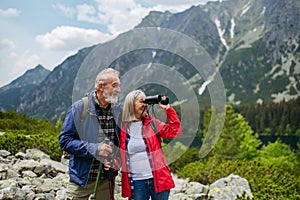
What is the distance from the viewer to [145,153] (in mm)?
3688

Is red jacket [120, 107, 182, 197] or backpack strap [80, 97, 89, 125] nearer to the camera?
backpack strap [80, 97, 89, 125]

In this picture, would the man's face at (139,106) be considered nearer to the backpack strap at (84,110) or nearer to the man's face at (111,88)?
the man's face at (111,88)

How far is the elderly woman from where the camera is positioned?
3.67 meters

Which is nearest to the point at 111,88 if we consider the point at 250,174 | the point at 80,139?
the point at 80,139

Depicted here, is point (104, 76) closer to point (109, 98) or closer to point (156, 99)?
point (109, 98)

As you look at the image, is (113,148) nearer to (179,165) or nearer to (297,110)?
(179,165)

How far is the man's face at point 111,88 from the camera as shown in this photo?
10.9 feet

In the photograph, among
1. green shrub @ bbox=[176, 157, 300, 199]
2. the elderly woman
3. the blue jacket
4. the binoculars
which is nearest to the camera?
the blue jacket

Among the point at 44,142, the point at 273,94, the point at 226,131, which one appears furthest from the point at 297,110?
the point at 44,142

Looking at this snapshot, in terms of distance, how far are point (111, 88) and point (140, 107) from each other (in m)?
0.41

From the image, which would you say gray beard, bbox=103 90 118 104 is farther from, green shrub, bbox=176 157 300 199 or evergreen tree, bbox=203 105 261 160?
evergreen tree, bbox=203 105 261 160

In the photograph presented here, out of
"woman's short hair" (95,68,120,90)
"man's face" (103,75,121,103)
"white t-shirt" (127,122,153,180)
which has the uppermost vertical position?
"woman's short hair" (95,68,120,90)

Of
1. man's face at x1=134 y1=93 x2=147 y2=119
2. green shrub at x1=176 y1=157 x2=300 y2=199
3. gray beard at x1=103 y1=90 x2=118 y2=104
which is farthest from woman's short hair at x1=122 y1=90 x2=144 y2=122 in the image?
green shrub at x1=176 y1=157 x2=300 y2=199

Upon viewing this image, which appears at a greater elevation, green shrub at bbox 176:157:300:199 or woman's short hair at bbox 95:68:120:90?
woman's short hair at bbox 95:68:120:90
